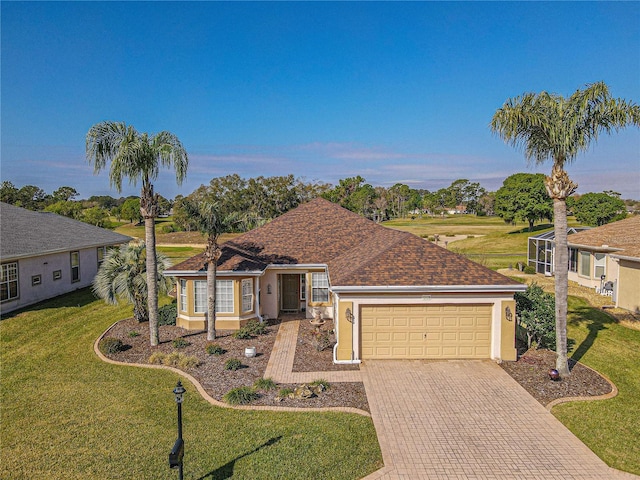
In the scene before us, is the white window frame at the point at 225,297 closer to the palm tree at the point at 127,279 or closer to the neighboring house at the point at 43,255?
the palm tree at the point at 127,279

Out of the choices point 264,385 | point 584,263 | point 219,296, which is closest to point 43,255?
point 219,296

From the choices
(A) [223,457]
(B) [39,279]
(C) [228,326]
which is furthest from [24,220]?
(A) [223,457]

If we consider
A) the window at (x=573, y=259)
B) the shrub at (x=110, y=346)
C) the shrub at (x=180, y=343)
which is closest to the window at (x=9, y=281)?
the shrub at (x=110, y=346)

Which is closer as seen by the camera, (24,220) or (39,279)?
(39,279)

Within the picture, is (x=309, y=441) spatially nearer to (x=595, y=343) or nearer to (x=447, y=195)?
(x=595, y=343)

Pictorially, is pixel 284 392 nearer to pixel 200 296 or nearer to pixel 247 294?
pixel 247 294

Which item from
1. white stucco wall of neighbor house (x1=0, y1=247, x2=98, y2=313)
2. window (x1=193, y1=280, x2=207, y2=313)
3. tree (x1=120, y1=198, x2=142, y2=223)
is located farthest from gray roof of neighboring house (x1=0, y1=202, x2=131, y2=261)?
tree (x1=120, y1=198, x2=142, y2=223)

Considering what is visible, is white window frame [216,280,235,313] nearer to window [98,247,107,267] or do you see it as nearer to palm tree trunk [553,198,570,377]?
palm tree trunk [553,198,570,377]

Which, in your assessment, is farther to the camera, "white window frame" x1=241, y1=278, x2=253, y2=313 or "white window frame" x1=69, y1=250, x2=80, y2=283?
"white window frame" x1=69, y1=250, x2=80, y2=283
